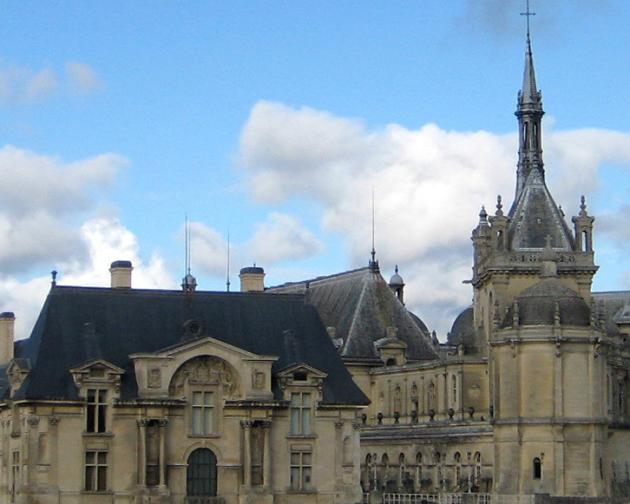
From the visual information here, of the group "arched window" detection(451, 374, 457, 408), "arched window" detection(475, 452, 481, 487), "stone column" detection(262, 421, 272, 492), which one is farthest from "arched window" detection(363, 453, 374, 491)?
"stone column" detection(262, 421, 272, 492)

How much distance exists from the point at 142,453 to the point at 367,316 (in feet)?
123

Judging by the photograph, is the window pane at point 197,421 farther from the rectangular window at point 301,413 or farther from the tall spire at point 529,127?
the tall spire at point 529,127

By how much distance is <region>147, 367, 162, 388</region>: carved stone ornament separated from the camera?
8288cm

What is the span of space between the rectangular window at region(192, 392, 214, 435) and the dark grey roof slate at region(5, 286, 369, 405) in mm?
2991

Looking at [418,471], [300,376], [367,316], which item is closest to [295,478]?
[300,376]

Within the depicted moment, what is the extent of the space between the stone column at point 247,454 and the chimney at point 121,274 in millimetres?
11389

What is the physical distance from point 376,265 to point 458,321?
258 inches

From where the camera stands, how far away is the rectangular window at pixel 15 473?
82.6m

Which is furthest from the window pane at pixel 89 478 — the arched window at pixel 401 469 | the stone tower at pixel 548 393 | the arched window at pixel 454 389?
the arched window at pixel 454 389

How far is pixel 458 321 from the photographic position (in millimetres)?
120000

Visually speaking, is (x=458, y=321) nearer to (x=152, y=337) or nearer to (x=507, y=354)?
(x=507, y=354)

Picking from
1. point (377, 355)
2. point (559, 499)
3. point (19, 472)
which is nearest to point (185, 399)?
point (19, 472)

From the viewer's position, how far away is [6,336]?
100m

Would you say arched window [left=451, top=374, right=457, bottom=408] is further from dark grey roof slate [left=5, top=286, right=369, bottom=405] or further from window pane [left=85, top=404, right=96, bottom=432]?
window pane [left=85, top=404, right=96, bottom=432]
